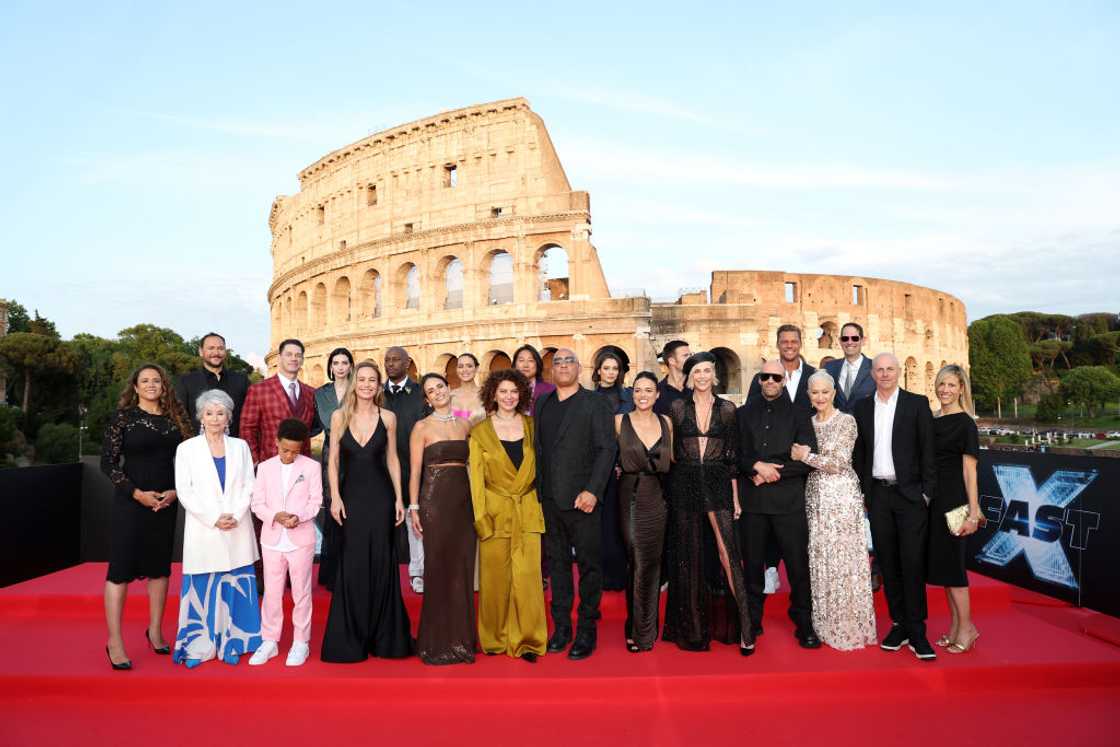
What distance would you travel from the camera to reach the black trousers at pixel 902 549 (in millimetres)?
4414

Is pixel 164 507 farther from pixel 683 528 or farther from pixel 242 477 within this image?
pixel 683 528

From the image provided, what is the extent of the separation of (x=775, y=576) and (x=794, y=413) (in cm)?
175

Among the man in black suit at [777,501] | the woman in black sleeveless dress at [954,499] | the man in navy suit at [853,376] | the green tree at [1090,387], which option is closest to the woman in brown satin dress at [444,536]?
the man in black suit at [777,501]

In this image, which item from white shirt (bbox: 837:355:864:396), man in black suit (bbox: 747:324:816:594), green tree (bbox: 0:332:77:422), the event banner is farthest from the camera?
green tree (bbox: 0:332:77:422)

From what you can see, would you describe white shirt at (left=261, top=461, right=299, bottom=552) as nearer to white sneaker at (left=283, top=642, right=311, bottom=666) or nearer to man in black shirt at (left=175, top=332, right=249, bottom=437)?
white sneaker at (left=283, top=642, right=311, bottom=666)

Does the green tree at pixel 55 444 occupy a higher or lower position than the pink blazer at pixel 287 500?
lower

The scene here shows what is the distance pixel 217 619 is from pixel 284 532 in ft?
2.55

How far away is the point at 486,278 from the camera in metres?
25.2

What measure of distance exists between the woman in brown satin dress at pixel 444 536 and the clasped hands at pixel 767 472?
2092 millimetres

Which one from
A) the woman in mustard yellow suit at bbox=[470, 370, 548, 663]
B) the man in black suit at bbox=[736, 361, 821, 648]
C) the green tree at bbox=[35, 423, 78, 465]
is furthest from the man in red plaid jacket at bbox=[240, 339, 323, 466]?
the green tree at bbox=[35, 423, 78, 465]

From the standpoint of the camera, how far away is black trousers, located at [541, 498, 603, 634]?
14.6ft

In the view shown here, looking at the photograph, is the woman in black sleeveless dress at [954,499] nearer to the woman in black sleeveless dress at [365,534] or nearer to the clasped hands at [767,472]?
the clasped hands at [767,472]

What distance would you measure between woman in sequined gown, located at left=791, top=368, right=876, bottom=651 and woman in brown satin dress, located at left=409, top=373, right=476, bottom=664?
245 cm

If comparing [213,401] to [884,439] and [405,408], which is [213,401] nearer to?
[405,408]
